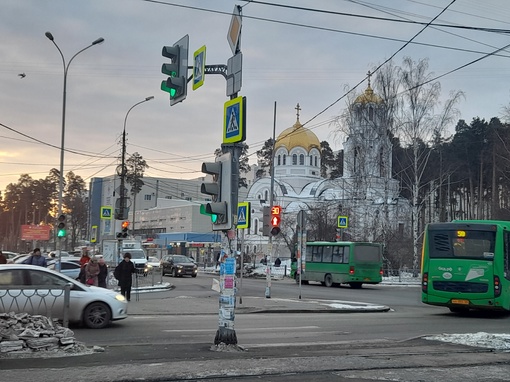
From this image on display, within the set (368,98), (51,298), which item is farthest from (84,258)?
(368,98)

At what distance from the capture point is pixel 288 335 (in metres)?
13.9

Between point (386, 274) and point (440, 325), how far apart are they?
32780 mm

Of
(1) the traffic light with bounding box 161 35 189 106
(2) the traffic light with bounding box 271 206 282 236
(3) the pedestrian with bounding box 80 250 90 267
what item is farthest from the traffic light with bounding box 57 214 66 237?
(1) the traffic light with bounding box 161 35 189 106

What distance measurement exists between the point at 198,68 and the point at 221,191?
11.8 feet

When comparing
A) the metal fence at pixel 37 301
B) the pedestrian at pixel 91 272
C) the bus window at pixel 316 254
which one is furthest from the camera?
the bus window at pixel 316 254

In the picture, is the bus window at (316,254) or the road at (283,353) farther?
the bus window at (316,254)

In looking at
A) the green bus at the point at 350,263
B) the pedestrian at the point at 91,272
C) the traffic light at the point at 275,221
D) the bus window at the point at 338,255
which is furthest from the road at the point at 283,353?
the bus window at the point at 338,255

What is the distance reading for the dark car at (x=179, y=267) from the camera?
4581 centimetres

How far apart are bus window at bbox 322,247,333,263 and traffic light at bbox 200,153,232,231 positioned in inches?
1110

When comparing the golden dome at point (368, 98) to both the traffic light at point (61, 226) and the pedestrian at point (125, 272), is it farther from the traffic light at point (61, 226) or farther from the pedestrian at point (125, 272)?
the pedestrian at point (125, 272)

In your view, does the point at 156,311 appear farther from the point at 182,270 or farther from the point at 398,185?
the point at 398,185

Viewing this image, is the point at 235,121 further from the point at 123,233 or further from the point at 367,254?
the point at 367,254

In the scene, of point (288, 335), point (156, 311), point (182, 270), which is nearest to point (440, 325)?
point (288, 335)

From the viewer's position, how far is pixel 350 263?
36875mm
